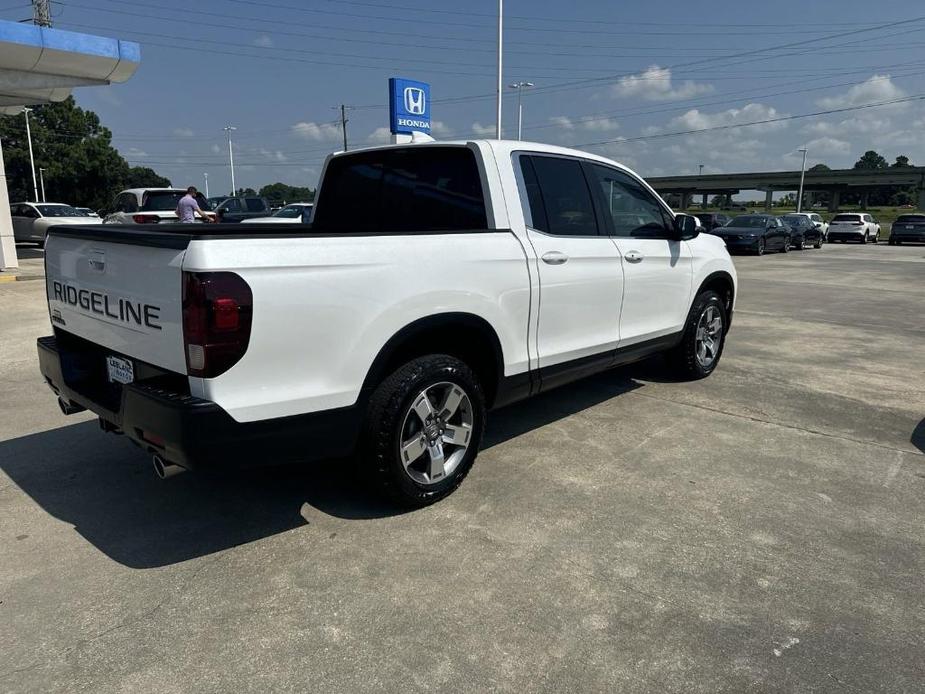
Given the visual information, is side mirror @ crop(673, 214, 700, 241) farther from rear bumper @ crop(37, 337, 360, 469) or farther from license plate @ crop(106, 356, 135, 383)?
license plate @ crop(106, 356, 135, 383)

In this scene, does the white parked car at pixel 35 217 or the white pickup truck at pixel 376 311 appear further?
the white parked car at pixel 35 217

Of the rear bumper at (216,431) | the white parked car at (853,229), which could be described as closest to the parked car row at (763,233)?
the white parked car at (853,229)

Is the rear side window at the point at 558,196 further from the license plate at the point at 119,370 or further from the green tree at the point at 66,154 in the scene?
the green tree at the point at 66,154

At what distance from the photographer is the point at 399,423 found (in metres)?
3.17

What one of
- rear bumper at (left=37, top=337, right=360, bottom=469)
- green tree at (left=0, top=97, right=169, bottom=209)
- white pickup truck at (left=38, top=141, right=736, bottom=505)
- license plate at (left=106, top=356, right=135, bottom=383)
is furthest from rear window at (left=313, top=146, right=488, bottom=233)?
green tree at (left=0, top=97, right=169, bottom=209)

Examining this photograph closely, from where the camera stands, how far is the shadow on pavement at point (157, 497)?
316cm

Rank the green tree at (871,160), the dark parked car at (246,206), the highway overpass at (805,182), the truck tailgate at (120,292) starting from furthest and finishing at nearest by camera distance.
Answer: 1. the green tree at (871,160)
2. the highway overpass at (805,182)
3. the dark parked car at (246,206)
4. the truck tailgate at (120,292)

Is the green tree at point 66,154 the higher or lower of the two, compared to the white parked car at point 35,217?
higher

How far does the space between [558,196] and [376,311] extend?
1.75 meters

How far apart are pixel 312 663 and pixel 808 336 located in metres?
8.06

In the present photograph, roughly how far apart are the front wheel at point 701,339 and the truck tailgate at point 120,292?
14.1ft

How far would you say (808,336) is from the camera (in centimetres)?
848

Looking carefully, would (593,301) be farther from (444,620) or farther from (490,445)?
(444,620)

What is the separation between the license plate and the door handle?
2284 mm
